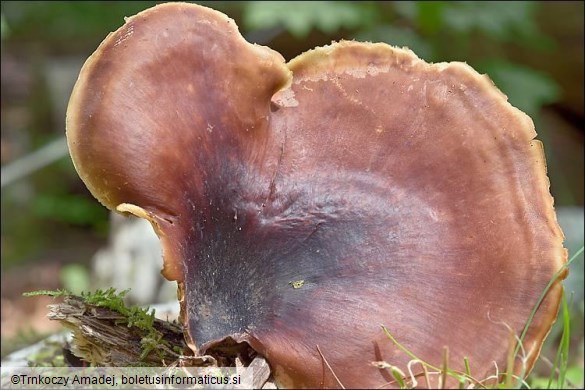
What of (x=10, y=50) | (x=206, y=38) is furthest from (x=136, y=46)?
(x=10, y=50)

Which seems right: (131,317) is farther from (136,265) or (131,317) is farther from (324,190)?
(136,265)

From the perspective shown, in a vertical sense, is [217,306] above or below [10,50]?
below

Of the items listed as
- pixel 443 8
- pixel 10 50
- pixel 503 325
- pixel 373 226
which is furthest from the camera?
pixel 10 50

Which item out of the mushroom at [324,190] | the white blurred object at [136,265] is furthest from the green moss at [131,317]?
the white blurred object at [136,265]

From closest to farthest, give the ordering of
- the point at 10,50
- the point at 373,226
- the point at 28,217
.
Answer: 1. the point at 373,226
2. the point at 28,217
3. the point at 10,50

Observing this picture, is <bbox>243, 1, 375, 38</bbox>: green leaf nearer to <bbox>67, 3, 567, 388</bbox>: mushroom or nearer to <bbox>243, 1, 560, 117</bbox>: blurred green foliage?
<bbox>243, 1, 560, 117</bbox>: blurred green foliage

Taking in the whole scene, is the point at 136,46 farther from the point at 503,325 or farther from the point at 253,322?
the point at 503,325
